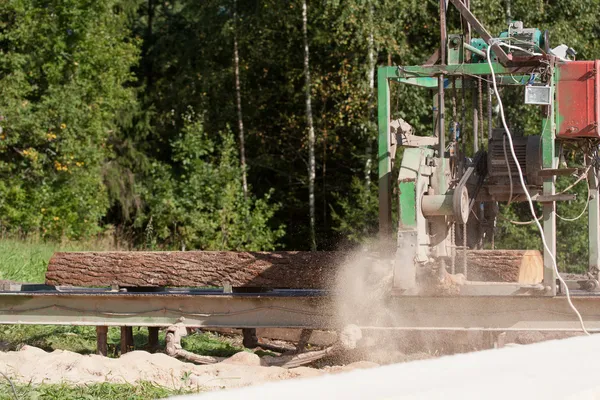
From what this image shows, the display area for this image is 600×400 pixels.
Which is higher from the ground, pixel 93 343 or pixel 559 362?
pixel 559 362

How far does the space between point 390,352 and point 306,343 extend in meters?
1.33

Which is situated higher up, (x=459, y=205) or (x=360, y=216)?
(x=459, y=205)

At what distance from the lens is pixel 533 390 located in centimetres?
338

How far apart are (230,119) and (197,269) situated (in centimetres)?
1699

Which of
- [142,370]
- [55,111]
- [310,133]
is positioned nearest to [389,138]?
[142,370]

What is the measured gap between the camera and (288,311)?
28.1 feet

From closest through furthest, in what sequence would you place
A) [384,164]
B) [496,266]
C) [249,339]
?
[384,164]
[496,266]
[249,339]

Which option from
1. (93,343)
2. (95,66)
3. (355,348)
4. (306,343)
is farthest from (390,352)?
(95,66)

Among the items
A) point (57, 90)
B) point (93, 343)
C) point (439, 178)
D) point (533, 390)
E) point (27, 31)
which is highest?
point (27, 31)

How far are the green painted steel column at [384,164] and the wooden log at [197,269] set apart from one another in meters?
0.52

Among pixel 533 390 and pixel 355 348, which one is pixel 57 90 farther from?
pixel 533 390

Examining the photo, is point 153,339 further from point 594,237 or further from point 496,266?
point 594,237

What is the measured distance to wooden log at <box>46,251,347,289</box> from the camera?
9.10m

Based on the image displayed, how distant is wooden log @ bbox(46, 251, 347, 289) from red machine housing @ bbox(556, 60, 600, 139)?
96.9 inches
